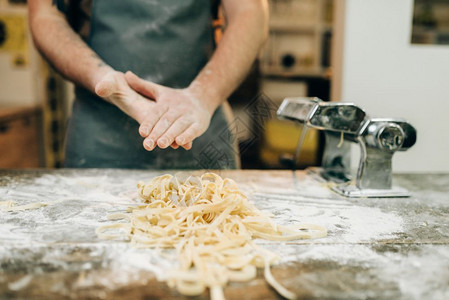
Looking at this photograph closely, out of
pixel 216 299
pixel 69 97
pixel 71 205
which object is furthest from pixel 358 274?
pixel 69 97

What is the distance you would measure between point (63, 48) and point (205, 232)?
1179mm

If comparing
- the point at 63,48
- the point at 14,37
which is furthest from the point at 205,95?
the point at 14,37

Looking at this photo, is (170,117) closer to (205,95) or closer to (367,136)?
(205,95)

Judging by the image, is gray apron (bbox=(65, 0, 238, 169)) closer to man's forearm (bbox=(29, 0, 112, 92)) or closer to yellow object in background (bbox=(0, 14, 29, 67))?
man's forearm (bbox=(29, 0, 112, 92))

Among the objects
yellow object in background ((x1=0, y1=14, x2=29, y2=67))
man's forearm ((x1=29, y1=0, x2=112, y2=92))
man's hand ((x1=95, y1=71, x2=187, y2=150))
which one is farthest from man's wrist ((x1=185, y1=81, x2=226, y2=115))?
yellow object in background ((x1=0, y1=14, x2=29, y2=67))

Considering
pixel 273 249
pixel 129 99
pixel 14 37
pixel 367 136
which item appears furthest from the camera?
pixel 14 37

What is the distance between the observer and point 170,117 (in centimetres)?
137

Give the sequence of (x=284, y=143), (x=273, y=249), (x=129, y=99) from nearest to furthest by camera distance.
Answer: (x=273, y=249)
(x=129, y=99)
(x=284, y=143)

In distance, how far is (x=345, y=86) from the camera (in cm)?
218

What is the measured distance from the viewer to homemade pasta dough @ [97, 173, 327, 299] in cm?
76

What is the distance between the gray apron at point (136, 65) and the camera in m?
1.85

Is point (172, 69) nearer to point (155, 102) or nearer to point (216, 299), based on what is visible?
point (155, 102)

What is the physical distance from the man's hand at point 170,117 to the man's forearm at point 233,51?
14 cm

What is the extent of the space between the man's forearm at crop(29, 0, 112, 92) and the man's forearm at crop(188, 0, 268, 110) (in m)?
0.41
